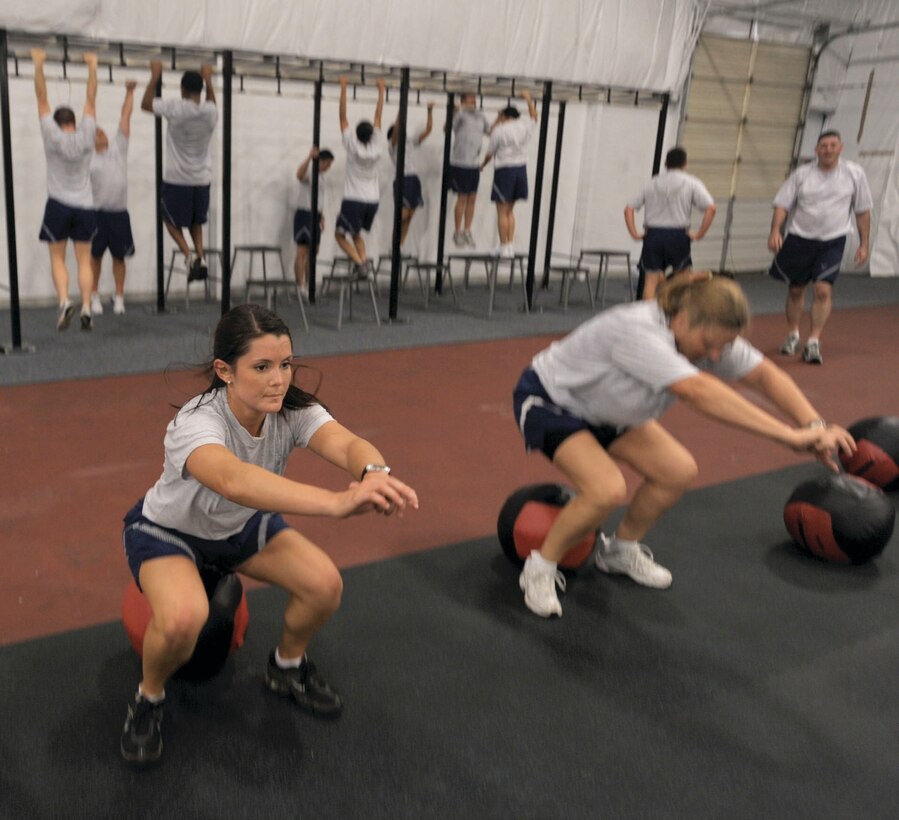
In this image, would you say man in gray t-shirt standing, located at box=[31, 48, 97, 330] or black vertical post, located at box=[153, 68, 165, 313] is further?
black vertical post, located at box=[153, 68, 165, 313]

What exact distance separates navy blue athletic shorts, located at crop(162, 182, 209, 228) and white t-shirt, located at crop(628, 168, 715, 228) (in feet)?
11.7

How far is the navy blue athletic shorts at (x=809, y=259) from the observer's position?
6.20 meters

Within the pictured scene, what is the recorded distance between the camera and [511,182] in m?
8.64

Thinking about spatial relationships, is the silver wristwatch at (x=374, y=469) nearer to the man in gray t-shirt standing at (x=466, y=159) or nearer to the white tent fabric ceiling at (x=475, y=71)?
the white tent fabric ceiling at (x=475, y=71)

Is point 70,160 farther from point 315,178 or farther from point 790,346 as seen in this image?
point 790,346

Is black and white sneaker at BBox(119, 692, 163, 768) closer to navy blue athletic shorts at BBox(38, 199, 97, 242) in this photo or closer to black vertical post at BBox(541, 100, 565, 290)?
navy blue athletic shorts at BBox(38, 199, 97, 242)

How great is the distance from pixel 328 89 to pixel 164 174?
2363 mm

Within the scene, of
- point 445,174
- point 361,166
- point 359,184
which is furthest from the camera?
point 445,174

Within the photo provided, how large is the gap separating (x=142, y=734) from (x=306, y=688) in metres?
0.42

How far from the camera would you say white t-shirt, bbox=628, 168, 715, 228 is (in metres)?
7.09

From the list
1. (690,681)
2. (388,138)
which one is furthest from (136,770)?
(388,138)

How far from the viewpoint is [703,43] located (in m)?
10.8

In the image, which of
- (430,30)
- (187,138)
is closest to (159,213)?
(187,138)

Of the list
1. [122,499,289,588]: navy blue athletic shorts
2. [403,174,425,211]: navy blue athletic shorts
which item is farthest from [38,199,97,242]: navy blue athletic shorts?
[122,499,289,588]: navy blue athletic shorts
